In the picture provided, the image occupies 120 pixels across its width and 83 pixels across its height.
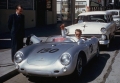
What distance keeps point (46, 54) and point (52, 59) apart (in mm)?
268

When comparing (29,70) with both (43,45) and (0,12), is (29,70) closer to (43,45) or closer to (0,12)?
(43,45)

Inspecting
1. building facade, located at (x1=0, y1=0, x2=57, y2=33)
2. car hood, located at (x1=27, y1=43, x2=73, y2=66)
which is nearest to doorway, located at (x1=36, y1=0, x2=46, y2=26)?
building facade, located at (x1=0, y1=0, x2=57, y2=33)

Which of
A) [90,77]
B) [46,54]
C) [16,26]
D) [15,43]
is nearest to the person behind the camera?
[46,54]

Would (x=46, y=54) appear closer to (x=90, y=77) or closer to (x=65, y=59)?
(x=65, y=59)

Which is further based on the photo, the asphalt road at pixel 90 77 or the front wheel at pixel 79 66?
→ the asphalt road at pixel 90 77

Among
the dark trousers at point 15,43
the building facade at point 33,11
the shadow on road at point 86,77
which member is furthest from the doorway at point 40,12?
the shadow on road at point 86,77

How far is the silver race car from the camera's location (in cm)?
554

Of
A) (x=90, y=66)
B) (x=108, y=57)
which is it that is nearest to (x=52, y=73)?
(x=90, y=66)

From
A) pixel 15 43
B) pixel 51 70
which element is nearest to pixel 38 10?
pixel 15 43

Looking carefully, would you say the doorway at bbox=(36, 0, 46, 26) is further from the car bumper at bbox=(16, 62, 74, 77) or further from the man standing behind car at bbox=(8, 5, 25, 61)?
the car bumper at bbox=(16, 62, 74, 77)

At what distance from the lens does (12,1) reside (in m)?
17.1

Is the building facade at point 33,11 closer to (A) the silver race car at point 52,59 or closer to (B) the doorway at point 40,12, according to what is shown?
A: (B) the doorway at point 40,12

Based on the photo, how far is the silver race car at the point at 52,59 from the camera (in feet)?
18.2

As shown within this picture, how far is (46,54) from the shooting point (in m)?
5.91
